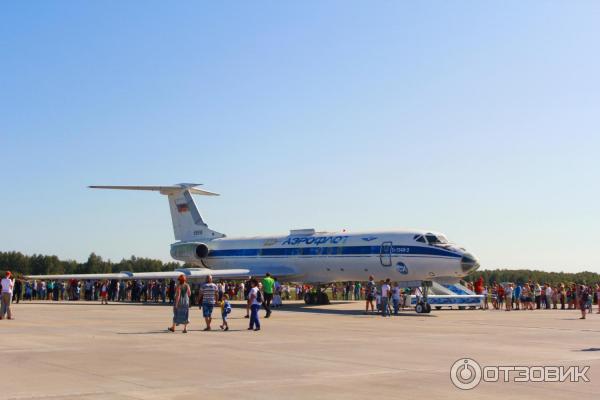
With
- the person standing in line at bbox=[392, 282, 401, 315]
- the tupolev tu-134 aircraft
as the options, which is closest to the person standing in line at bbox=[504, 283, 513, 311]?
the tupolev tu-134 aircraft

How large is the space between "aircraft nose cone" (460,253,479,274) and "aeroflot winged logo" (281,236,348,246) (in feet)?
19.9

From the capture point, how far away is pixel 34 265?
98750mm

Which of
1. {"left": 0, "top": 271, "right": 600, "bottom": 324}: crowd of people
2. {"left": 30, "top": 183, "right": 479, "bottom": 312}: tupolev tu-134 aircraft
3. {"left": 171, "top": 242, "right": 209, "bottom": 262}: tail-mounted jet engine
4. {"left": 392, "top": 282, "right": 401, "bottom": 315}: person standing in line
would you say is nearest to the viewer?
{"left": 0, "top": 271, "right": 600, "bottom": 324}: crowd of people

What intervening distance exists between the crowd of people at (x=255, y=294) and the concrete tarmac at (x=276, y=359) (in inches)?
33.1

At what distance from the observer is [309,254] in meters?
34.1

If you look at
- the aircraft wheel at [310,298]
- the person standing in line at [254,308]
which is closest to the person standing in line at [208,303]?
the person standing in line at [254,308]

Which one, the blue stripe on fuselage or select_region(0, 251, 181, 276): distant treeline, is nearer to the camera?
the blue stripe on fuselage

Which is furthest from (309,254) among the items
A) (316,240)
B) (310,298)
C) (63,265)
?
(63,265)

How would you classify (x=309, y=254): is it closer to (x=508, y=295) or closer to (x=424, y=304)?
(x=424, y=304)

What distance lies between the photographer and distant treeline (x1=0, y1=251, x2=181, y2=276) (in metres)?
96.5

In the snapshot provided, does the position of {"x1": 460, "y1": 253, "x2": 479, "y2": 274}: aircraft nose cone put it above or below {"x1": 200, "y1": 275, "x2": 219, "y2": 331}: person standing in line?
above

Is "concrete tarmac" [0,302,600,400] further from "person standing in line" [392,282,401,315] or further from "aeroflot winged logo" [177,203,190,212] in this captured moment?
"aeroflot winged logo" [177,203,190,212]

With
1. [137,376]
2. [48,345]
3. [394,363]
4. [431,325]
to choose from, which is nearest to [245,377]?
[137,376]

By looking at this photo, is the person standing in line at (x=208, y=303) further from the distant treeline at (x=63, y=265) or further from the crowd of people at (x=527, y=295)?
the distant treeline at (x=63, y=265)
